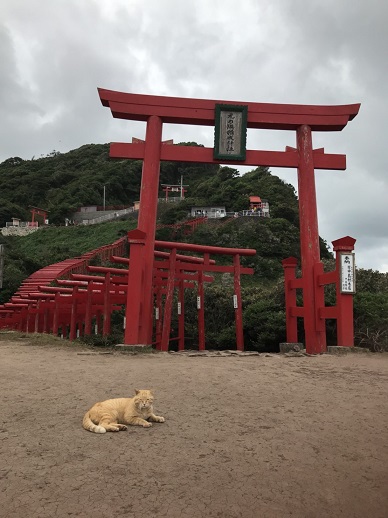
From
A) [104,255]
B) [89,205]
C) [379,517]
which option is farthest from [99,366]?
[89,205]

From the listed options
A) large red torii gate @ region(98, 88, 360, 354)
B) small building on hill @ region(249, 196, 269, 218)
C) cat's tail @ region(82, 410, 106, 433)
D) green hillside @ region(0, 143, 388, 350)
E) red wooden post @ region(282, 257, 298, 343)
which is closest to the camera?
cat's tail @ region(82, 410, 106, 433)

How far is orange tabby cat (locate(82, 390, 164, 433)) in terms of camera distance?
3.48 m

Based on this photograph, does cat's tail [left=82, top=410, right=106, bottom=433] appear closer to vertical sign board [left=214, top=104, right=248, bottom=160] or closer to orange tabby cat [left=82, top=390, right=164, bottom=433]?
orange tabby cat [left=82, top=390, right=164, bottom=433]

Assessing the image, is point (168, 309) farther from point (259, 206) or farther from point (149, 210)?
point (259, 206)

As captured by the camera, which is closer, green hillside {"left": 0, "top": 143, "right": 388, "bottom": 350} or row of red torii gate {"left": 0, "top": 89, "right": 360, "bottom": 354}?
row of red torii gate {"left": 0, "top": 89, "right": 360, "bottom": 354}

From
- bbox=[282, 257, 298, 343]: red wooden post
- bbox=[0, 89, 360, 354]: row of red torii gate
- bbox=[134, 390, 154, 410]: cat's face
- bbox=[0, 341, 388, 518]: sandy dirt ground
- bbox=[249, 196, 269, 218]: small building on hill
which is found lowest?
bbox=[0, 341, 388, 518]: sandy dirt ground

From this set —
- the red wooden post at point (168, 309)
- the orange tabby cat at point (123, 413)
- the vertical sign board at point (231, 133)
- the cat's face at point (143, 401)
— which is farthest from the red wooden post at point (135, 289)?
the cat's face at point (143, 401)

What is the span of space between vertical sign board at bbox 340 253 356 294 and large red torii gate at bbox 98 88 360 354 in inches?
44.0

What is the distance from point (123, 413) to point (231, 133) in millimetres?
7443

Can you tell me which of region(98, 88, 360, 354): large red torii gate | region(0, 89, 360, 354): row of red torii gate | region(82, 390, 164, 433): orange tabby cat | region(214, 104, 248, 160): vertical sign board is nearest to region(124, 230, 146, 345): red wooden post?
region(0, 89, 360, 354): row of red torii gate

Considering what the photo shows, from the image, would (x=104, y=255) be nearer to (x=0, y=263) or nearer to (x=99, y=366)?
(x=0, y=263)

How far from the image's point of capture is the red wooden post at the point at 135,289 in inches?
324

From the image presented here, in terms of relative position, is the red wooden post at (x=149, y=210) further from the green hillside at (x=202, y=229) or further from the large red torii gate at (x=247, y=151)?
the green hillside at (x=202, y=229)

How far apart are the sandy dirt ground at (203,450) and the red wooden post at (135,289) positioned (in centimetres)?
278
